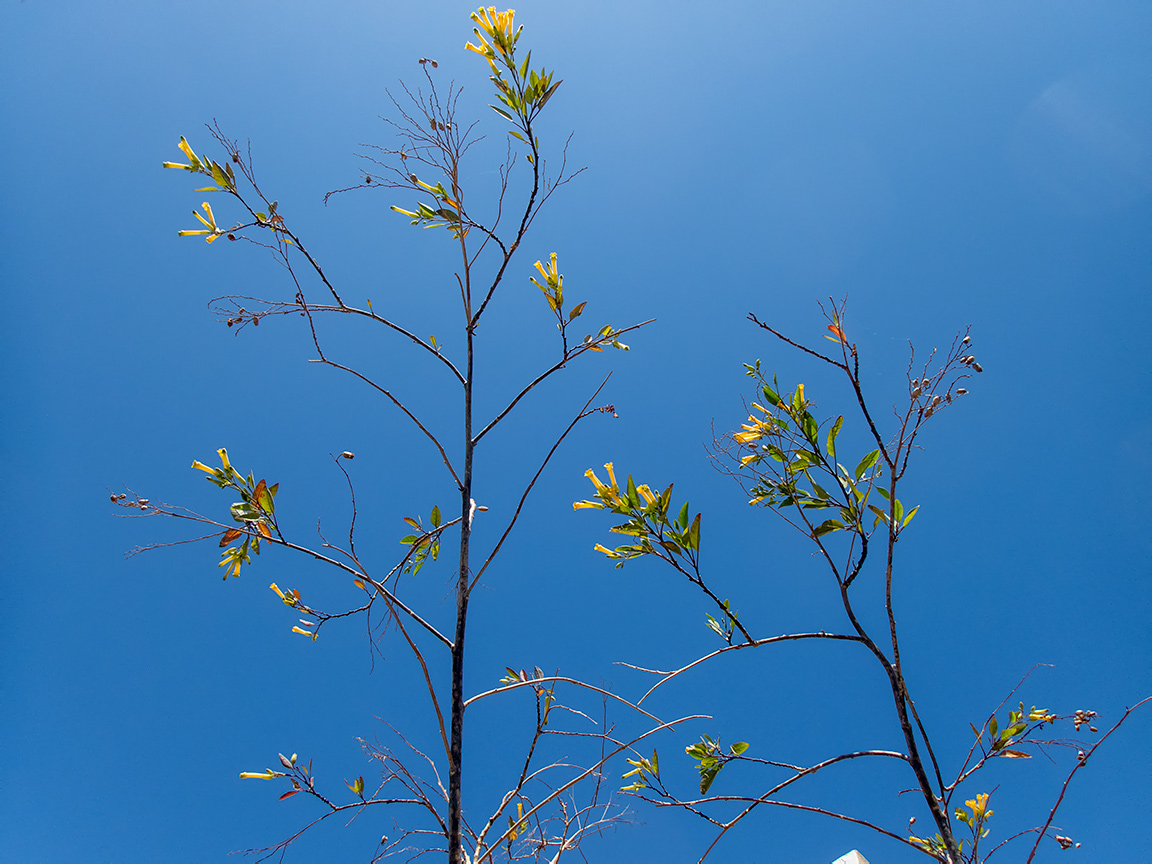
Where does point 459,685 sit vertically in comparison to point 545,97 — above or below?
below

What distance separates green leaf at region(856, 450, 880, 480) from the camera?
1.38 metres

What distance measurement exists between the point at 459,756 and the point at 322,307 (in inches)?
46.6

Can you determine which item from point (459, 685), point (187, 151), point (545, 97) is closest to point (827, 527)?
point (459, 685)

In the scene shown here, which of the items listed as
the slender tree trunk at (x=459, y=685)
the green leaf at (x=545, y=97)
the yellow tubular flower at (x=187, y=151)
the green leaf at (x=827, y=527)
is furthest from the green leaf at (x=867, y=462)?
the yellow tubular flower at (x=187, y=151)

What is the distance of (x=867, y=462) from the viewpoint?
4.56ft

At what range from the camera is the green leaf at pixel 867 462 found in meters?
1.38

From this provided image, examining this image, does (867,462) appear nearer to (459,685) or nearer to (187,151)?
(459,685)

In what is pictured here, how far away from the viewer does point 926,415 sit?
4.13 feet

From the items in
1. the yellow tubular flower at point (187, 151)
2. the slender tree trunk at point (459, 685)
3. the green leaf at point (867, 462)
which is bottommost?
the slender tree trunk at point (459, 685)

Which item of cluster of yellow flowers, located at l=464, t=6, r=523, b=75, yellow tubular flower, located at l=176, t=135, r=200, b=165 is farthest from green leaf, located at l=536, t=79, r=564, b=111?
yellow tubular flower, located at l=176, t=135, r=200, b=165

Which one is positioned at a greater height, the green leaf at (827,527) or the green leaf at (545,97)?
the green leaf at (545,97)

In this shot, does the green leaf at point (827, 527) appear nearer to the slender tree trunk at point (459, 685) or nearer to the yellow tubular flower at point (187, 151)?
the slender tree trunk at point (459, 685)

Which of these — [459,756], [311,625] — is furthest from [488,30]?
[459,756]

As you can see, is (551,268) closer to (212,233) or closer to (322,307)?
(322,307)
